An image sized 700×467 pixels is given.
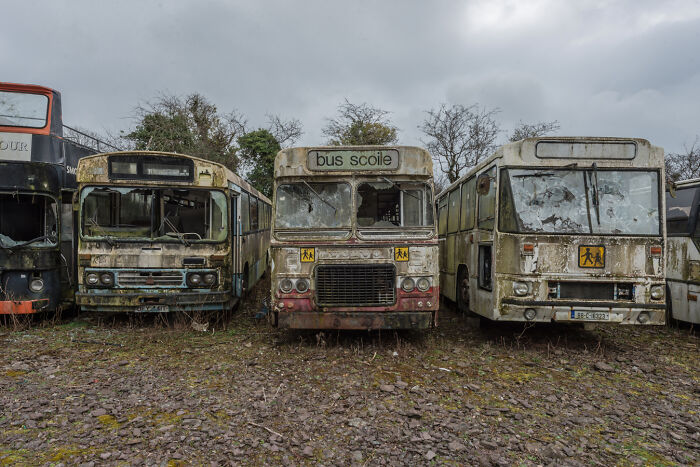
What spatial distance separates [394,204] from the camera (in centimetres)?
621

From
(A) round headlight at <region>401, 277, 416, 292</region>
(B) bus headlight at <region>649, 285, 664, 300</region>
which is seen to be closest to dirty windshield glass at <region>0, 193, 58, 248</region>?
(A) round headlight at <region>401, 277, 416, 292</region>

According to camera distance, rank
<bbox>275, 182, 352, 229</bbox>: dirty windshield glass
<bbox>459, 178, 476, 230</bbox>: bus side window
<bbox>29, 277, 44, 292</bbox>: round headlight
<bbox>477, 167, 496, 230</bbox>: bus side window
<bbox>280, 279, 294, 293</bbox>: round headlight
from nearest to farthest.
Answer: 1. <bbox>280, 279, 294, 293</bbox>: round headlight
2. <bbox>275, 182, 352, 229</bbox>: dirty windshield glass
3. <bbox>477, 167, 496, 230</bbox>: bus side window
4. <bbox>29, 277, 44, 292</bbox>: round headlight
5. <bbox>459, 178, 476, 230</bbox>: bus side window

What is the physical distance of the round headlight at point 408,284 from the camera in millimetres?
6002

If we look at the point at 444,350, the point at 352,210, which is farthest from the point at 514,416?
the point at 352,210

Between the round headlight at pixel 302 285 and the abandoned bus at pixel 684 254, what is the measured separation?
20.4ft

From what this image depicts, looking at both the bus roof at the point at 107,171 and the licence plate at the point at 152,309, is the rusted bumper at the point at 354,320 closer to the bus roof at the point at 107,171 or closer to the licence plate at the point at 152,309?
the licence plate at the point at 152,309

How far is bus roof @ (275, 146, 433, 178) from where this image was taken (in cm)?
620

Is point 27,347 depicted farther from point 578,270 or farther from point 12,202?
point 578,270

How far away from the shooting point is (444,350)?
6367 mm

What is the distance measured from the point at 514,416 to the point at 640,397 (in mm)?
1730

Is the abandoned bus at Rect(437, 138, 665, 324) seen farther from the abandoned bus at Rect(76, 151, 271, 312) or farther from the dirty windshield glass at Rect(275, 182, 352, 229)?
the abandoned bus at Rect(76, 151, 271, 312)

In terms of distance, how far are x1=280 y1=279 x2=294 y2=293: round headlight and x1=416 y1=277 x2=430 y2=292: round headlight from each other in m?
1.83

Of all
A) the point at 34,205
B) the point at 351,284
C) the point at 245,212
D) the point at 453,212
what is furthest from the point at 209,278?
the point at 453,212

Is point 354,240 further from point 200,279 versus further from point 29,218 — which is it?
point 29,218
